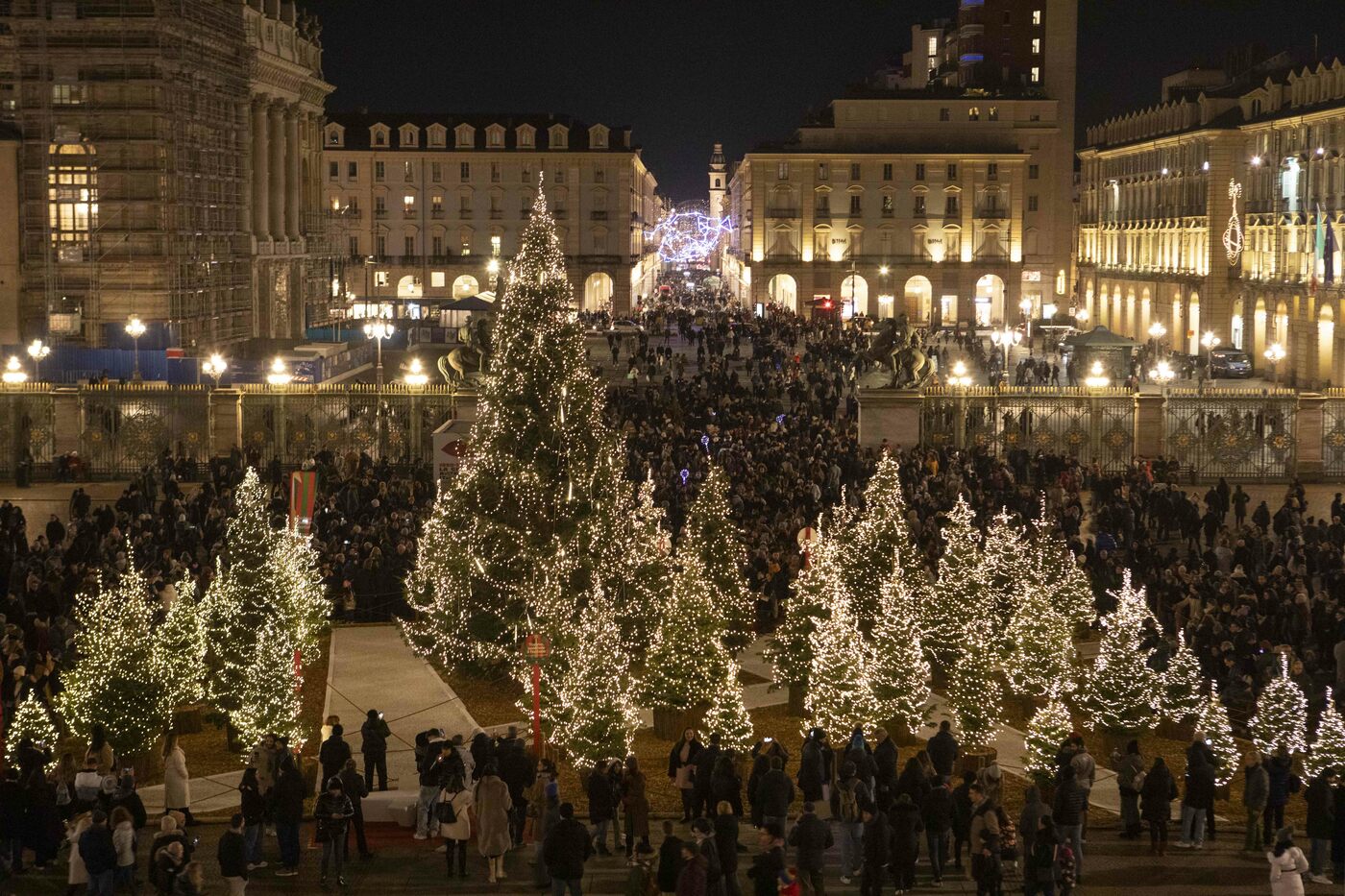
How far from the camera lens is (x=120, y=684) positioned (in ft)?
61.4

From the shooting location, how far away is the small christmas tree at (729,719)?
64.1ft

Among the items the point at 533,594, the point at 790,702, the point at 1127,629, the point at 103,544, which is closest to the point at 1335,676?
the point at 1127,629

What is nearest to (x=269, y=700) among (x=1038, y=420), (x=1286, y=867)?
(x=1286, y=867)

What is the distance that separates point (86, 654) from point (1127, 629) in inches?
454

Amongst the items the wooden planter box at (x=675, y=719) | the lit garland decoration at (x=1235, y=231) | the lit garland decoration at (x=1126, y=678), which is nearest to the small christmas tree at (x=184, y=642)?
the wooden planter box at (x=675, y=719)

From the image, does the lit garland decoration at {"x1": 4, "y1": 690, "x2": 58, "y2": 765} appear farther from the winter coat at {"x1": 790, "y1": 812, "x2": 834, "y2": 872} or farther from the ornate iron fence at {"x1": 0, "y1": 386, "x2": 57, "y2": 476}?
the ornate iron fence at {"x1": 0, "y1": 386, "x2": 57, "y2": 476}

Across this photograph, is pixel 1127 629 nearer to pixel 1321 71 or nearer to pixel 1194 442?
pixel 1194 442

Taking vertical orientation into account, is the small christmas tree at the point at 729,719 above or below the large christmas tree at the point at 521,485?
below

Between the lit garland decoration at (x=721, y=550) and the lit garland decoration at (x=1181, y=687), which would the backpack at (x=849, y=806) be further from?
the lit garland decoration at (x=721, y=550)

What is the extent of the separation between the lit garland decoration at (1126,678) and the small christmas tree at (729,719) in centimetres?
407

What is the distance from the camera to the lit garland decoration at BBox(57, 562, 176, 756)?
18750 millimetres

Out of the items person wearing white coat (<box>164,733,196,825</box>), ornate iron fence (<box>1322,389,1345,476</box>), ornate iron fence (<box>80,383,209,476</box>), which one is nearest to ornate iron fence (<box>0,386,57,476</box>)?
ornate iron fence (<box>80,383,209,476</box>)

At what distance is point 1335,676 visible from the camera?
21.6 m

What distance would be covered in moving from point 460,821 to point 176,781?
3241 millimetres
